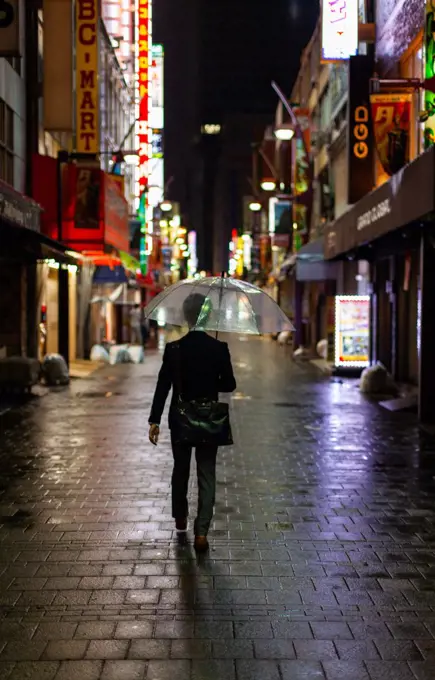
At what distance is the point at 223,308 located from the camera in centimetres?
729

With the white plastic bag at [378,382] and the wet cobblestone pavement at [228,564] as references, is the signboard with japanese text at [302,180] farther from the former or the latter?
the wet cobblestone pavement at [228,564]

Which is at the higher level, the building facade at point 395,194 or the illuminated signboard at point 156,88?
the illuminated signboard at point 156,88

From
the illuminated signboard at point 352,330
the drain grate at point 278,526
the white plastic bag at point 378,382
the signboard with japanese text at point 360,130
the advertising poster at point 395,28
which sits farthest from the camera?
the illuminated signboard at point 352,330

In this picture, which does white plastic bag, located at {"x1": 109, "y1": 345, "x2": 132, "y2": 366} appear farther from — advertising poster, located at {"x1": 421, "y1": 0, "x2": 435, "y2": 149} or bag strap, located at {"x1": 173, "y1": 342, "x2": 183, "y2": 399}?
bag strap, located at {"x1": 173, "y1": 342, "x2": 183, "y2": 399}

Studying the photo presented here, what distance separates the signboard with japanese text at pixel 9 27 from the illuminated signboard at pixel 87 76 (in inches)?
478

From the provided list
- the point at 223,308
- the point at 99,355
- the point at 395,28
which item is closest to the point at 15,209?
the point at 223,308

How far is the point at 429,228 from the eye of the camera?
13984mm

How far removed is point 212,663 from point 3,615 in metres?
1.49

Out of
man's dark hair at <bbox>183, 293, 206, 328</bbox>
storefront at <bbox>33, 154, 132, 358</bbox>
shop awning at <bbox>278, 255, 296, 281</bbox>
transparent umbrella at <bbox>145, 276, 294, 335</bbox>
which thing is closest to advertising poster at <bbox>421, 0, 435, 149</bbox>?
transparent umbrella at <bbox>145, 276, 294, 335</bbox>

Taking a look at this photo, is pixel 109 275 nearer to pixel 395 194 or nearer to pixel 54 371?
pixel 54 371

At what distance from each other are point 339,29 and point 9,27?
41.8 feet

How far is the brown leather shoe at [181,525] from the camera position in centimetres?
750

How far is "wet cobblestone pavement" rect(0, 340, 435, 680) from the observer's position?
4844 millimetres

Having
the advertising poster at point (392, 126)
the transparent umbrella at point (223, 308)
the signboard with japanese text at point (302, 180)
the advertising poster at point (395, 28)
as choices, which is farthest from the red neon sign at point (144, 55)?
the transparent umbrella at point (223, 308)
